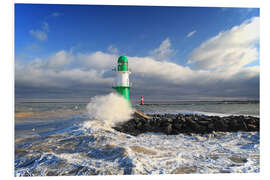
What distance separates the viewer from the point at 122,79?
511 centimetres

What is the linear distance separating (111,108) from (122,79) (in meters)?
1.03

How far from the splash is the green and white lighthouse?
198mm

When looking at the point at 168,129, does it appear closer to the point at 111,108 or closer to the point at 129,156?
the point at 129,156

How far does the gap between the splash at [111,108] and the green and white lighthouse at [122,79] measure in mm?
198

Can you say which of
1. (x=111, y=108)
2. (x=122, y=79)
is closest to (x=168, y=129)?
(x=111, y=108)

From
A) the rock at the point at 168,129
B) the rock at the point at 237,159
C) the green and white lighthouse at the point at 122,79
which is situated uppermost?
the green and white lighthouse at the point at 122,79

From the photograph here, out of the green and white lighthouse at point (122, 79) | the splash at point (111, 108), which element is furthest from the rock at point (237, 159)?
the green and white lighthouse at point (122, 79)

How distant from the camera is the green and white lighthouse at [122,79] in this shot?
5.03m

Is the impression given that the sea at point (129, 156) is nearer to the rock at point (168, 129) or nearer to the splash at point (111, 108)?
the rock at point (168, 129)

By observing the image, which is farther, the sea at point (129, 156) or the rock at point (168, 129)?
the rock at point (168, 129)

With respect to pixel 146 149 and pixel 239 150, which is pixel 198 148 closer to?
pixel 239 150
